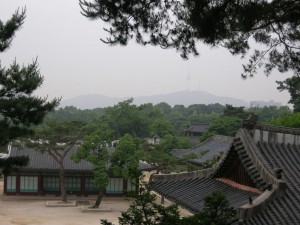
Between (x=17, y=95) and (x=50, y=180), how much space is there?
16.7 m

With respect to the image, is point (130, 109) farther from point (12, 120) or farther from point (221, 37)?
point (221, 37)

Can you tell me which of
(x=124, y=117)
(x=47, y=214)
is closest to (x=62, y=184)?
(x=47, y=214)

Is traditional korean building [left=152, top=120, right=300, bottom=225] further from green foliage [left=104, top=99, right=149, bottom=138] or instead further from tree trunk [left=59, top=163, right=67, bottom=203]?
green foliage [left=104, top=99, right=149, bottom=138]

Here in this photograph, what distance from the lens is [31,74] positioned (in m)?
14.1

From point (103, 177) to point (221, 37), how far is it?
19629mm

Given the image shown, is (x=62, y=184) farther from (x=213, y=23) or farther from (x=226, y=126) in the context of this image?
(x=226, y=126)

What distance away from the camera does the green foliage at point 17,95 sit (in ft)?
44.7

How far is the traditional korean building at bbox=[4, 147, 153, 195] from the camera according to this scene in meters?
29.1

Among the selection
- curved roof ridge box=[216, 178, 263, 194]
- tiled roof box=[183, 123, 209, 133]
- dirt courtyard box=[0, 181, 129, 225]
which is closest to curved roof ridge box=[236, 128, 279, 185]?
curved roof ridge box=[216, 178, 263, 194]

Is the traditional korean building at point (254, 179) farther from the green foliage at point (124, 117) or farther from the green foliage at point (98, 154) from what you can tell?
the green foliage at point (124, 117)

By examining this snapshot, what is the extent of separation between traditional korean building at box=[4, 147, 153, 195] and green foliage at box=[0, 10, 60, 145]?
1532 cm

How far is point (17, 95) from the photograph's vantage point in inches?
555

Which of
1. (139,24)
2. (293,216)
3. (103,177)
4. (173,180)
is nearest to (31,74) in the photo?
(173,180)

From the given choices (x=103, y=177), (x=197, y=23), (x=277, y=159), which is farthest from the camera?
(x=103, y=177)
